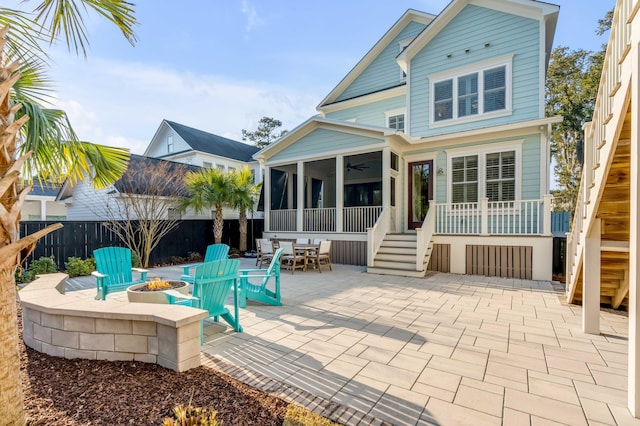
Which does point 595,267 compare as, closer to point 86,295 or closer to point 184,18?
point 184,18

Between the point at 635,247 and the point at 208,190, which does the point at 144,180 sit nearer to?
the point at 208,190

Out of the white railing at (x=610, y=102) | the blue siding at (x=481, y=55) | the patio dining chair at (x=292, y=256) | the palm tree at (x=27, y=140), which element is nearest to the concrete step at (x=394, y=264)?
the patio dining chair at (x=292, y=256)

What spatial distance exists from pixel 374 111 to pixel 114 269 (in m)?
10.4

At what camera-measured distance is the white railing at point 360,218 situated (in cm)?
995

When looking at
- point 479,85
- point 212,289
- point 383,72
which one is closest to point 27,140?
point 212,289

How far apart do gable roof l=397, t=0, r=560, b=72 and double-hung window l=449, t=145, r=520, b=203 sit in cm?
378

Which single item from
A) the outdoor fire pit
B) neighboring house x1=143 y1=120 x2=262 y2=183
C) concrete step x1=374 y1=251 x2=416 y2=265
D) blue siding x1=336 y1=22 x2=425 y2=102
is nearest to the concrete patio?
the outdoor fire pit

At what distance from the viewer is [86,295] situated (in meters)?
5.94

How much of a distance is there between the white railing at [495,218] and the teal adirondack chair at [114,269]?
784cm

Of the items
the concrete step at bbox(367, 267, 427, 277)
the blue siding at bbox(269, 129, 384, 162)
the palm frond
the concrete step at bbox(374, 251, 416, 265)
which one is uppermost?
the blue siding at bbox(269, 129, 384, 162)

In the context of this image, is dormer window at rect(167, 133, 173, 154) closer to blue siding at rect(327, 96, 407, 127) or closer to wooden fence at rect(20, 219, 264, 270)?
wooden fence at rect(20, 219, 264, 270)

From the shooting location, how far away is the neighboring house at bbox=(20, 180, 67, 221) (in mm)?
17719

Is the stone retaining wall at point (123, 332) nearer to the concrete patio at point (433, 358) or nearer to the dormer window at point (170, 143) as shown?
the concrete patio at point (433, 358)

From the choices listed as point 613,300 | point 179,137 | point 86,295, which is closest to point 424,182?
point 613,300
